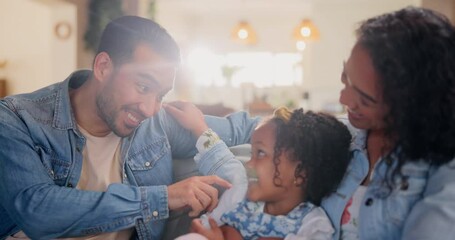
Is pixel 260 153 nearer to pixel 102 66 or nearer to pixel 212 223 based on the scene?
pixel 212 223

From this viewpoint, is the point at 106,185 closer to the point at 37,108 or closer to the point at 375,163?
the point at 37,108

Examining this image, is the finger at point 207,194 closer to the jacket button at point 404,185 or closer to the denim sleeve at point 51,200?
the denim sleeve at point 51,200

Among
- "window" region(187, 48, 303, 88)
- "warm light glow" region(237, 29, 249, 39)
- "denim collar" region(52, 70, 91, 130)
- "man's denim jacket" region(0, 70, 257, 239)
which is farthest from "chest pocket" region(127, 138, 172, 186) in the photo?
"window" region(187, 48, 303, 88)

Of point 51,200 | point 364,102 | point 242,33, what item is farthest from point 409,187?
point 242,33

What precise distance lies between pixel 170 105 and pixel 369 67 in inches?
15.1

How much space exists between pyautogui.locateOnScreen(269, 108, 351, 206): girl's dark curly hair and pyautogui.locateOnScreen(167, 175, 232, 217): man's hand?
0.10 meters

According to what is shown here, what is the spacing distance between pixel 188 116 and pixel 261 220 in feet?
0.80

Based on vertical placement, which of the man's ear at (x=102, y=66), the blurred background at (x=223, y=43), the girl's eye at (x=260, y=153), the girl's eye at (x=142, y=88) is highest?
the man's ear at (x=102, y=66)

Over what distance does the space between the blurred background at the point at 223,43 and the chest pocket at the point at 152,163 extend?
265mm

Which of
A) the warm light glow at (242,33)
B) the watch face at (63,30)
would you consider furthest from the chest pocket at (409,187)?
the warm light glow at (242,33)

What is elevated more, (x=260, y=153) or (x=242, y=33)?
(x=260, y=153)

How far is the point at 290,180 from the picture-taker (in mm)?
690

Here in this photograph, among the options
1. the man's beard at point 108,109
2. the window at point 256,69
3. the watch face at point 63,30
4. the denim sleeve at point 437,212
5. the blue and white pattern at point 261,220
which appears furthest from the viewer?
the window at point 256,69

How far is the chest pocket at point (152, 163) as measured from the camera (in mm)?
818
